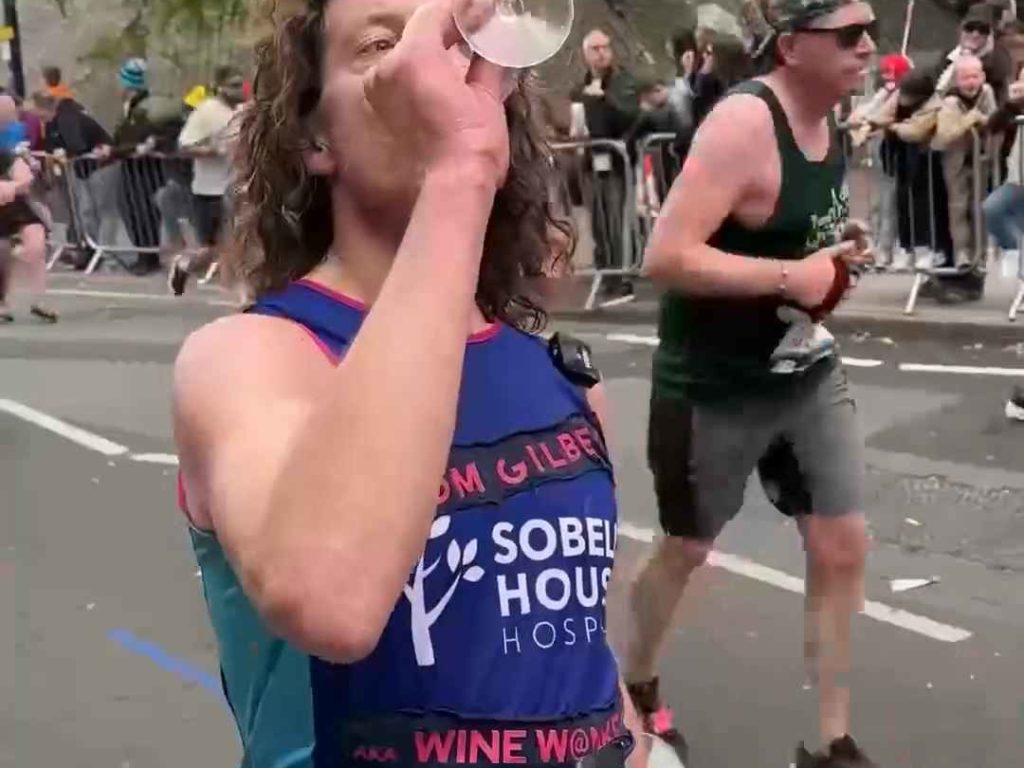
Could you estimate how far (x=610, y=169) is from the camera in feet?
38.8

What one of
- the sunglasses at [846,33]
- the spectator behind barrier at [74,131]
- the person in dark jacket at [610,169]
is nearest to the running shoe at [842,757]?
the sunglasses at [846,33]

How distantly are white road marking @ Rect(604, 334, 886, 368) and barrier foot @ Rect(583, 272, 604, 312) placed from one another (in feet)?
4.72

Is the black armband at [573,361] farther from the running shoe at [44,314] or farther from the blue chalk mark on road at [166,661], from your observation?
the running shoe at [44,314]

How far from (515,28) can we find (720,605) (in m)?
3.89

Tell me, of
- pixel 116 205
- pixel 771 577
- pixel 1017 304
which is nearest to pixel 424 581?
pixel 771 577

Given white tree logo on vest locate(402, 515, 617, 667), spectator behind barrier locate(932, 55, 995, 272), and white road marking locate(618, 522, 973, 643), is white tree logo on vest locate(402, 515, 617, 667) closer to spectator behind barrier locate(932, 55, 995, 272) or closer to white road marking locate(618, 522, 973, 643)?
white road marking locate(618, 522, 973, 643)

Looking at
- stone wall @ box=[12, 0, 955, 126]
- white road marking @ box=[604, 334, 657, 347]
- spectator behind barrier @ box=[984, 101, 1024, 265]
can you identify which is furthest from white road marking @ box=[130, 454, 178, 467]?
stone wall @ box=[12, 0, 955, 126]

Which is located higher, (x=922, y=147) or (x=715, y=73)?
(x=715, y=73)

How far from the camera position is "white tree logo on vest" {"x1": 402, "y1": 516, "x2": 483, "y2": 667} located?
1.61 metres

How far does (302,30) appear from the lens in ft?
5.79

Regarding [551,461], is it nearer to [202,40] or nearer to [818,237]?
[818,237]

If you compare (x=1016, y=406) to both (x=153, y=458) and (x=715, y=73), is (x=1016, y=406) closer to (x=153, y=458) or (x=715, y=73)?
(x=153, y=458)

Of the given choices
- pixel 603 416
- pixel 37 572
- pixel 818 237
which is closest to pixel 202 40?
pixel 37 572

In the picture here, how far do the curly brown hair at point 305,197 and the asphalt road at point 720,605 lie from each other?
2.07 metres
